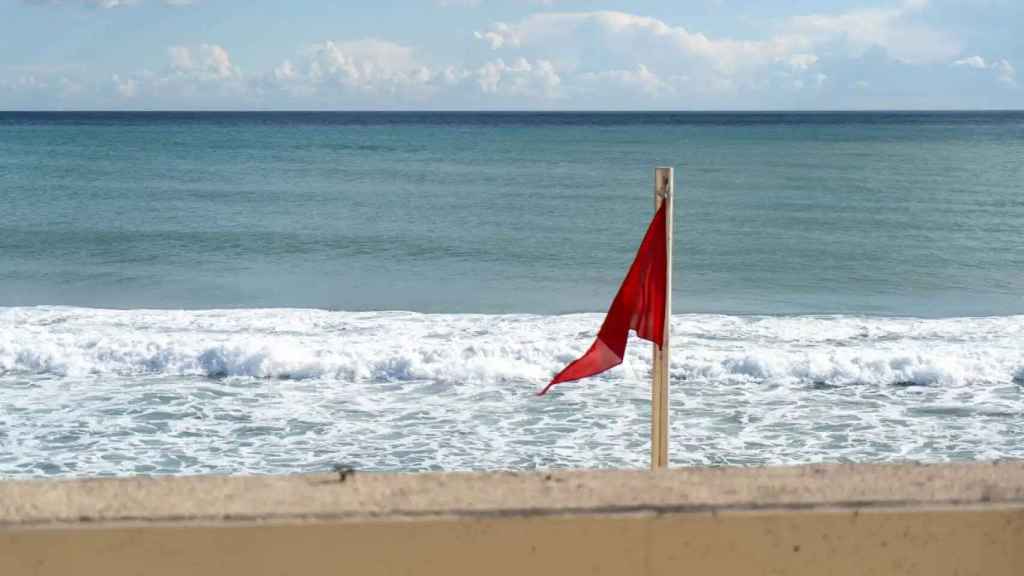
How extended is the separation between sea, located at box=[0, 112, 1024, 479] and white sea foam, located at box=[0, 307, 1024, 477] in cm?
4

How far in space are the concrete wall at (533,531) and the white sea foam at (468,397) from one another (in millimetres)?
7536

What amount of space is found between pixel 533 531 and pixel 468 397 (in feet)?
32.2

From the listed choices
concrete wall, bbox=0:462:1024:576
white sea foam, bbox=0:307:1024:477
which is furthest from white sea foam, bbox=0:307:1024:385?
concrete wall, bbox=0:462:1024:576

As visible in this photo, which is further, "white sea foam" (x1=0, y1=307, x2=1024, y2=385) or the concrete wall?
"white sea foam" (x1=0, y1=307, x2=1024, y2=385)

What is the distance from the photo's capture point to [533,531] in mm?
2221

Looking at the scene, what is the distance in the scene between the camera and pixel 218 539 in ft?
7.19

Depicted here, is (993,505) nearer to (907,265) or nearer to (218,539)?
(218,539)

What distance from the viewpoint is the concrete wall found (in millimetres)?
2188

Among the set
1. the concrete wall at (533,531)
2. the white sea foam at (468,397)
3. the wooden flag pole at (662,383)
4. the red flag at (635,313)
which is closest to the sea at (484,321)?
the white sea foam at (468,397)

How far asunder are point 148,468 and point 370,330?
255 inches

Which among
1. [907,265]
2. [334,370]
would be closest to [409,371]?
[334,370]

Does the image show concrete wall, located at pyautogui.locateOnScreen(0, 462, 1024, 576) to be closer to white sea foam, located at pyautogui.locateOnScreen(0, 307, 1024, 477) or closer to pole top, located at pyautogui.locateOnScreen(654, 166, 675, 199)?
pole top, located at pyautogui.locateOnScreen(654, 166, 675, 199)

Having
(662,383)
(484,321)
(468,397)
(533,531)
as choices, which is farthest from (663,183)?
(484,321)

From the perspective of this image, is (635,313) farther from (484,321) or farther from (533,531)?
(484,321)
